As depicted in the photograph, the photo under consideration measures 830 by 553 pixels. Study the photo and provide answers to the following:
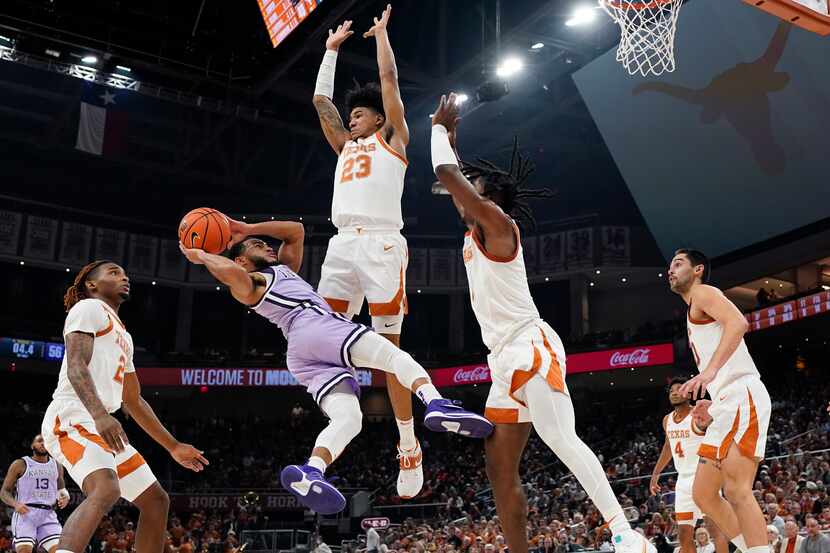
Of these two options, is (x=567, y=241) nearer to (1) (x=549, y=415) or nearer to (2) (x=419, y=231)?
(2) (x=419, y=231)

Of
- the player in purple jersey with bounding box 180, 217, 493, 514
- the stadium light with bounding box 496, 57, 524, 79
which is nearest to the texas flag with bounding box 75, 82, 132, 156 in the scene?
the stadium light with bounding box 496, 57, 524, 79

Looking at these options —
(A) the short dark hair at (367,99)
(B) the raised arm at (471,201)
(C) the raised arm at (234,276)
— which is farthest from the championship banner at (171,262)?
(B) the raised arm at (471,201)

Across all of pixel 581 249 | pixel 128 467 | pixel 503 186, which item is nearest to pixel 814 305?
pixel 581 249

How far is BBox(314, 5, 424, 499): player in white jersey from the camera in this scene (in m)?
5.94

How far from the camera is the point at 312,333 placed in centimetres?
518

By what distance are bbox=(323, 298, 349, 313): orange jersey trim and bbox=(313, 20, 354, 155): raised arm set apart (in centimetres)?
112

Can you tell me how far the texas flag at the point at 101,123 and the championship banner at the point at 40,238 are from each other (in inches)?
289

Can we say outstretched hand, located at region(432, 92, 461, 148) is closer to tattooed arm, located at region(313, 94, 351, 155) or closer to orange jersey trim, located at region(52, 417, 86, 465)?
tattooed arm, located at region(313, 94, 351, 155)

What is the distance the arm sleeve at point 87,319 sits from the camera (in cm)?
517

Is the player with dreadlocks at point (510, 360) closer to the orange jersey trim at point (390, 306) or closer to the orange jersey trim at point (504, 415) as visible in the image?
the orange jersey trim at point (504, 415)

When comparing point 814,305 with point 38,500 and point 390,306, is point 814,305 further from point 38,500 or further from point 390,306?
point 38,500

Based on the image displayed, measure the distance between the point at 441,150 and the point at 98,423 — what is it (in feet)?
8.01

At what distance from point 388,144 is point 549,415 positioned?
2357 millimetres

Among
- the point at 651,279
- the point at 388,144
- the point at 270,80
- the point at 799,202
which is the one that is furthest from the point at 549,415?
the point at 651,279
